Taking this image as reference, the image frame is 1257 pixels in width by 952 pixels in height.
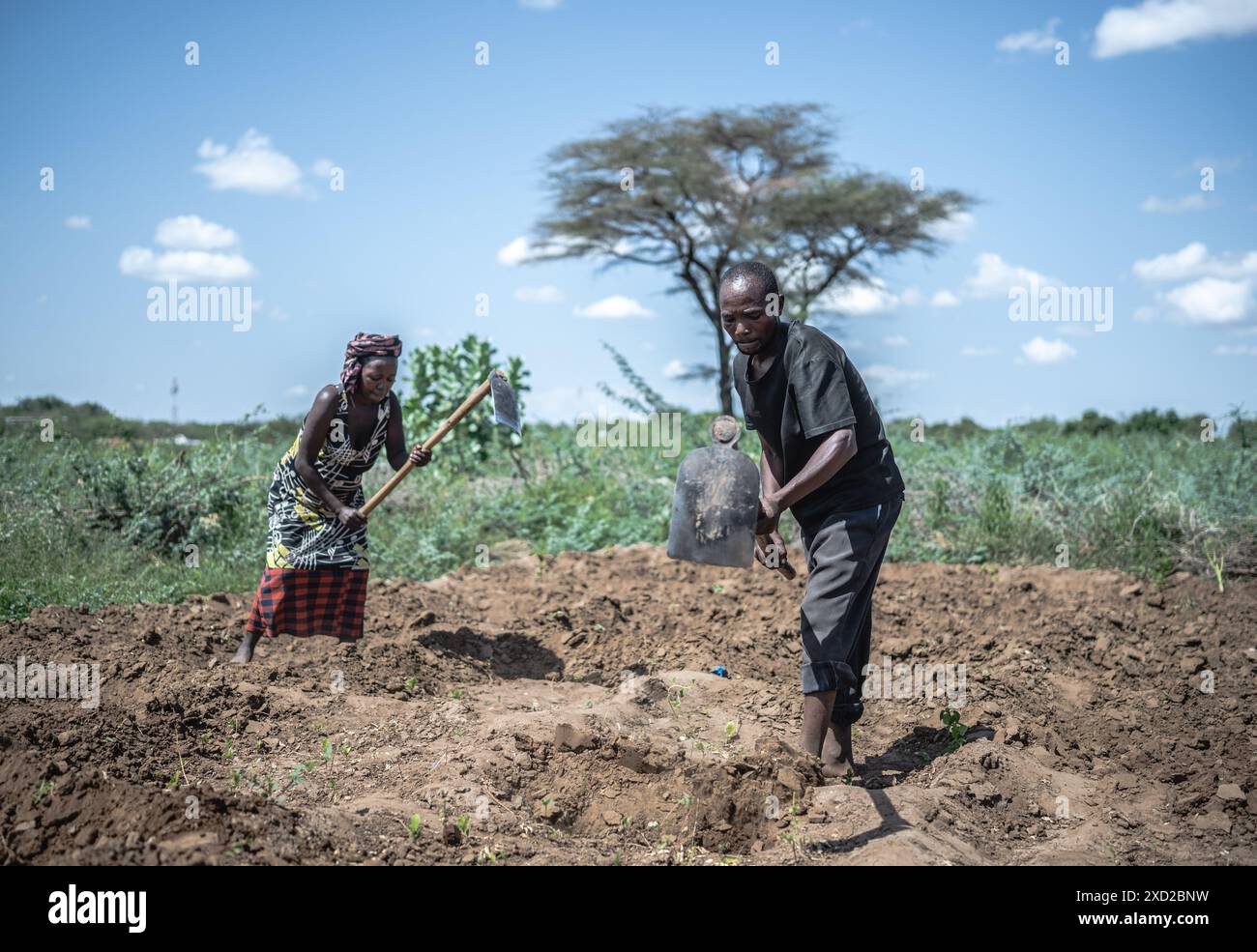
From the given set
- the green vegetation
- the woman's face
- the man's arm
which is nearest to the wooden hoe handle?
the woman's face

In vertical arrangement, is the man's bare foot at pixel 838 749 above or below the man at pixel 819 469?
below

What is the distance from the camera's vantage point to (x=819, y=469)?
355 cm

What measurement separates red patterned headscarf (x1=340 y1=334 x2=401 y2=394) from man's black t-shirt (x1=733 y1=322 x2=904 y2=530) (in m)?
2.12

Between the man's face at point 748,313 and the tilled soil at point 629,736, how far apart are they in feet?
4.83

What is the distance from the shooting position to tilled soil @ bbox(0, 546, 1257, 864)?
3314 mm

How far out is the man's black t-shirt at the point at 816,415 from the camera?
3.60 m

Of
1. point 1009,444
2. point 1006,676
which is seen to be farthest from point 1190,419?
point 1006,676

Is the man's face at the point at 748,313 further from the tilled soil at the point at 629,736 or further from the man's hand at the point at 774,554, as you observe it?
the tilled soil at the point at 629,736

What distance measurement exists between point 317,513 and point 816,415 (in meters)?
2.95

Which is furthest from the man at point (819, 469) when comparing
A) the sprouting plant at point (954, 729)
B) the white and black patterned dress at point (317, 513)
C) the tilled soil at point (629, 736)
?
the white and black patterned dress at point (317, 513)

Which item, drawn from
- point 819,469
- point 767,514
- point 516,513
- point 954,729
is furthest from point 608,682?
point 516,513

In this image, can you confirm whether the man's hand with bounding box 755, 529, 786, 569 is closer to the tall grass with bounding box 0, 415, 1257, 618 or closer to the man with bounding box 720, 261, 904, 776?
the man with bounding box 720, 261, 904, 776

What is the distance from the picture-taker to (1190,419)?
18.5 meters
